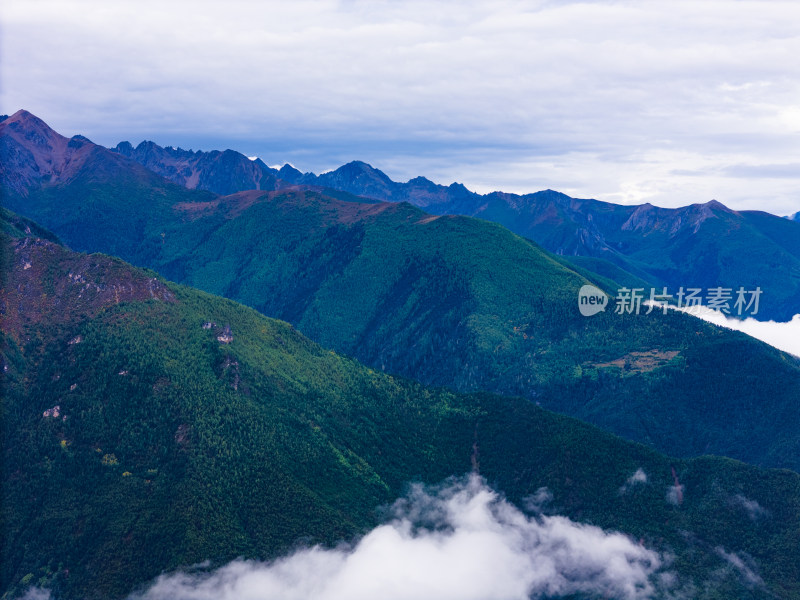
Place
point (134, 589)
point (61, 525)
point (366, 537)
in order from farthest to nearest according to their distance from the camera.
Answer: point (366, 537) < point (61, 525) < point (134, 589)

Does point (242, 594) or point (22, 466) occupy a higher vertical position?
point (22, 466)

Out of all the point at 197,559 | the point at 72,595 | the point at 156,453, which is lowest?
the point at 72,595

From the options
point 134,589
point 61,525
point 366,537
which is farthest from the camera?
point 366,537

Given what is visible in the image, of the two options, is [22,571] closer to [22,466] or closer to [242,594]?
[22,466]

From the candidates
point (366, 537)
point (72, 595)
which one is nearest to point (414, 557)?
point (366, 537)

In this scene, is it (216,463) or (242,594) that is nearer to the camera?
(242,594)

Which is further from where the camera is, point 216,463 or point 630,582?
point 216,463

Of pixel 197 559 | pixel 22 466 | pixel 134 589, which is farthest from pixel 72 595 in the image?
pixel 22 466

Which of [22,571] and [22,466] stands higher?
[22,466]

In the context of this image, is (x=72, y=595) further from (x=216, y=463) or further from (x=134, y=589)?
(x=216, y=463)
